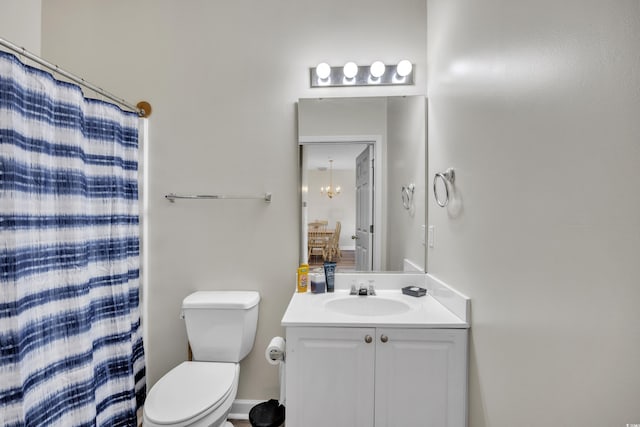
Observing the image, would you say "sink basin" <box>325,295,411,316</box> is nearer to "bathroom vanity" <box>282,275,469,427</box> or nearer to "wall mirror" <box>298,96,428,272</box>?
"wall mirror" <box>298,96,428,272</box>

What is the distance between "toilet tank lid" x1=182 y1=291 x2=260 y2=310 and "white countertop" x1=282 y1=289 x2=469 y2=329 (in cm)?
32

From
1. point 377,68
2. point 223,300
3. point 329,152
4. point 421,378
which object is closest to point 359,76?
point 377,68

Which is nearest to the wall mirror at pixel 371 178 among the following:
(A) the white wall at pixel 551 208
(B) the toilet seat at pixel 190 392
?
(A) the white wall at pixel 551 208

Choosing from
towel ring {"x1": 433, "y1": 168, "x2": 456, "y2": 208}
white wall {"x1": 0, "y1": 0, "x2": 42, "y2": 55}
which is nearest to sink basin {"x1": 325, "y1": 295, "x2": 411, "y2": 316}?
towel ring {"x1": 433, "y1": 168, "x2": 456, "y2": 208}

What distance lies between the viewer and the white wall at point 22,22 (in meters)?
1.65

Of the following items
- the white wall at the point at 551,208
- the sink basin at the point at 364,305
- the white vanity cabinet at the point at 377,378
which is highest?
the white wall at the point at 551,208

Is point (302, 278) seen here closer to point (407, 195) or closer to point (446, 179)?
point (407, 195)

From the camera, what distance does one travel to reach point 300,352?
1.37 metres

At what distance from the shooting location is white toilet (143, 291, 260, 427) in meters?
1.40

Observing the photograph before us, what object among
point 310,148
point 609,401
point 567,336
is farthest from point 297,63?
point 609,401

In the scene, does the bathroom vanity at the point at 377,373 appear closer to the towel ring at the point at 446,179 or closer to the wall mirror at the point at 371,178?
the towel ring at the point at 446,179

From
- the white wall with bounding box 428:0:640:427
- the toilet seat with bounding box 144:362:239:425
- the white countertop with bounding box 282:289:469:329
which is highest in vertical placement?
the white wall with bounding box 428:0:640:427

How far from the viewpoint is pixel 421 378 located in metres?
1.36

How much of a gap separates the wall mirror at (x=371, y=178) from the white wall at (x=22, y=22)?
159 centimetres
